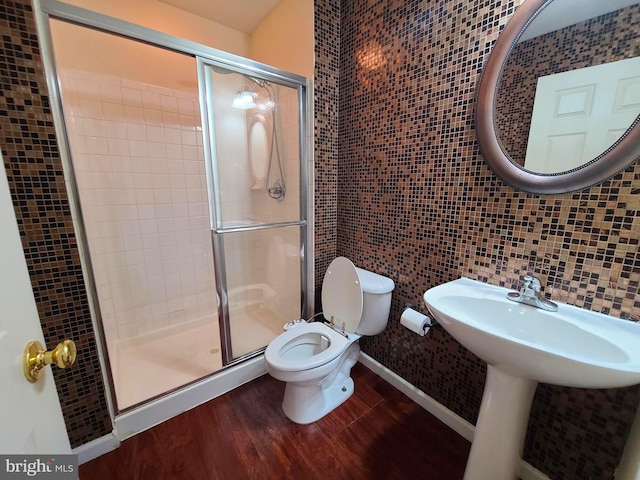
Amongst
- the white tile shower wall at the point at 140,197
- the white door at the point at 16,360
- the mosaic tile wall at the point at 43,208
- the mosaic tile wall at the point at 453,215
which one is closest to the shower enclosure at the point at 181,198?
the white tile shower wall at the point at 140,197

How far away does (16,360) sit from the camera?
478mm

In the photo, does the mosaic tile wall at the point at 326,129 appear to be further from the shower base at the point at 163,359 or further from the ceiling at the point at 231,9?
the shower base at the point at 163,359

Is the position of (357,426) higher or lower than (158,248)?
lower

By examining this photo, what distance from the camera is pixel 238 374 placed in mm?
A: 1739

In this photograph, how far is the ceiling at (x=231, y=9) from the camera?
1829mm

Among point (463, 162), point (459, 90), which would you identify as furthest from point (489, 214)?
point (459, 90)

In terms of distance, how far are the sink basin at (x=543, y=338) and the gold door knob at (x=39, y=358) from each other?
1046mm

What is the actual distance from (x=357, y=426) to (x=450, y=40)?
2.01 meters

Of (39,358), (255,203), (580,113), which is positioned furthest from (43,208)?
(580,113)

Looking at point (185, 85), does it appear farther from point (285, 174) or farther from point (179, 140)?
point (285, 174)

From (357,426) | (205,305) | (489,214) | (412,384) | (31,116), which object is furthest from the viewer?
(205,305)

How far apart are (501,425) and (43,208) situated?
1940 millimetres

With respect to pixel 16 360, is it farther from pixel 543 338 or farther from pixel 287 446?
pixel 543 338

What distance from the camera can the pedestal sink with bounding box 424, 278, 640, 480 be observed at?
70 cm
